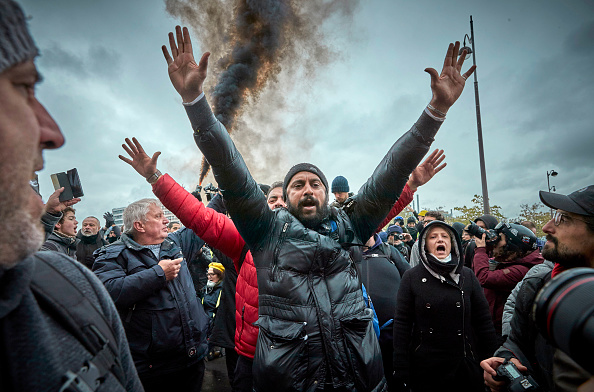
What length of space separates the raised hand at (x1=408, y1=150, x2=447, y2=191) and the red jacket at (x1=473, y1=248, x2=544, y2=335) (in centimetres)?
181

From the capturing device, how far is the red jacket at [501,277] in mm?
3670

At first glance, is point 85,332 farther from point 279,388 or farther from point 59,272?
point 279,388

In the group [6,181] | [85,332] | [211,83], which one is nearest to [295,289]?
[85,332]

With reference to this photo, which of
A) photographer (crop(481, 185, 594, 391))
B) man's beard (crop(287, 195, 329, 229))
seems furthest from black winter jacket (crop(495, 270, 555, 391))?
man's beard (crop(287, 195, 329, 229))

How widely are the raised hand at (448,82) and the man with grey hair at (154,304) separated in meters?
2.65

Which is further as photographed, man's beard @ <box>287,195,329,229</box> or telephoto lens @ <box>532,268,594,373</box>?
man's beard @ <box>287,195,329,229</box>

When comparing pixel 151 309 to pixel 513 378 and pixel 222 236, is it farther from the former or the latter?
pixel 513 378

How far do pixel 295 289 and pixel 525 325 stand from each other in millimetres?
1792

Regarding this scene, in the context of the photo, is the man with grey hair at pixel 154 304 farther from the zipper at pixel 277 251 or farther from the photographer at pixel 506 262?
the photographer at pixel 506 262

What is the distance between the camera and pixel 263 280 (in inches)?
84.3

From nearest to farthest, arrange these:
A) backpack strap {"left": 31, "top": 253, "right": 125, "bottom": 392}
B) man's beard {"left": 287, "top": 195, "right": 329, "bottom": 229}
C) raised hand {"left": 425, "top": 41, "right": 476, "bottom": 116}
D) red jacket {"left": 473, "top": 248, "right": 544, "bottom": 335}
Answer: backpack strap {"left": 31, "top": 253, "right": 125, "bottom": 392}
raised hand {"left": 425, "top": 41, "right": 476, "bottom": 116}
man's beard {"left": 287, "top": 195, "right": 329, "bottom": 229}
red jacket {"left": 473, "top": 248, "right": 544, "bottom": 335}

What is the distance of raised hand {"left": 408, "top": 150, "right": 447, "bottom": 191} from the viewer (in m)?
2.93

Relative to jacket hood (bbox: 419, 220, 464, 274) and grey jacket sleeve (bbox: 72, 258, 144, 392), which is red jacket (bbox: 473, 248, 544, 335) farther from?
grey jacket sleeve (bbox: 72, 258, 144, 392)

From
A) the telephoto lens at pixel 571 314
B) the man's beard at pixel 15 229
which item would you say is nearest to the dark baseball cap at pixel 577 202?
the telephoto lens at pixel 571 314
